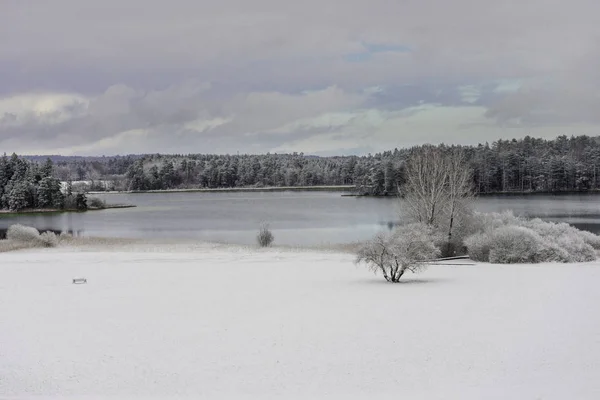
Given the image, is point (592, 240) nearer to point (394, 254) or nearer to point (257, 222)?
point (394, 254)

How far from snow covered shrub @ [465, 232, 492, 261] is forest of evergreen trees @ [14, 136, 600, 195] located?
2208 inches

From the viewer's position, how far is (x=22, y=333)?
51.8 ft

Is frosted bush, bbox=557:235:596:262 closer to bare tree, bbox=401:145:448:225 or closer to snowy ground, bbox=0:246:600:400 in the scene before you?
snowy ground, bbox=0:246:600:400

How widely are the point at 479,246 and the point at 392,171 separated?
2509 inches

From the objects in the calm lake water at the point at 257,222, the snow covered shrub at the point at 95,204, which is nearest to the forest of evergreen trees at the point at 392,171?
the calm lake water at the point at 257,222

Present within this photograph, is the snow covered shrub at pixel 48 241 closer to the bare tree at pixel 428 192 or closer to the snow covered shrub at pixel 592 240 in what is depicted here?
the bare tree at pixel 428 192

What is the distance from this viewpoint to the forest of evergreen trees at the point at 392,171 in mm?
102562

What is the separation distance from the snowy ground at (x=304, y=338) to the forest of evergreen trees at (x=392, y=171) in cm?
7160

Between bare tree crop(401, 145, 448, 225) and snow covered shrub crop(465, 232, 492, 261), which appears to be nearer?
snow covered shrub crop(465, 232, 492, 261)

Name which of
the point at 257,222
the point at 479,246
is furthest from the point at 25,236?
the point at 479,246

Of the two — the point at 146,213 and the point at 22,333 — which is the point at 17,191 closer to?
the point at 146,213

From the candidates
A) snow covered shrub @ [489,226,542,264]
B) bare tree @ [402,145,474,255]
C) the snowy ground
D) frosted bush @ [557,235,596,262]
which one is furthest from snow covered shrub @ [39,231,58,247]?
frosted bush @ [557,235,596,262]

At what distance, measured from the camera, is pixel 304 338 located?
14.9 meters

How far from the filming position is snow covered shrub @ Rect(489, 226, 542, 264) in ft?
104
